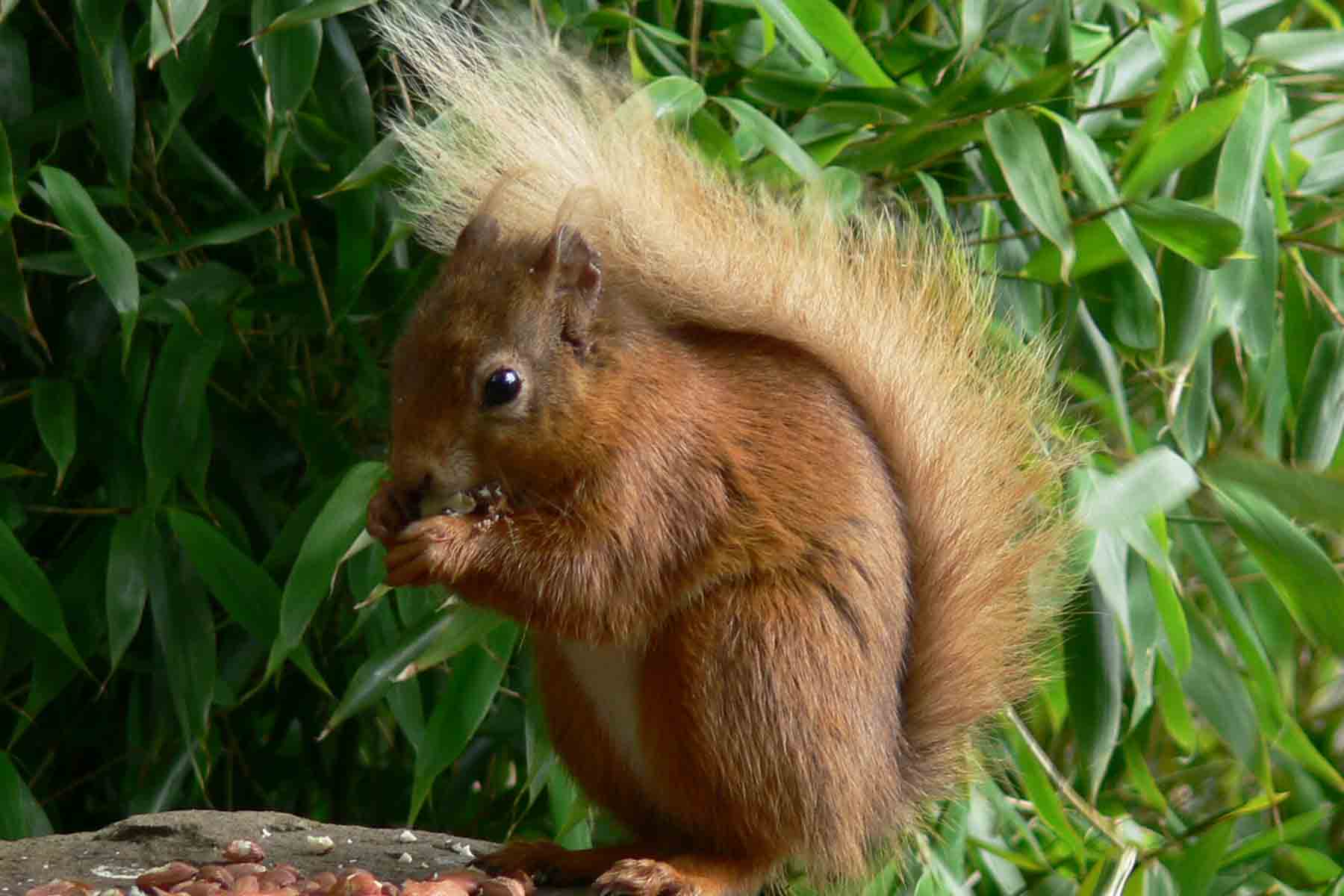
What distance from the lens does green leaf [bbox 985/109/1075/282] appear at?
1863 millimetres

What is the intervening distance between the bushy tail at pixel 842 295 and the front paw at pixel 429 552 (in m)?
0.33

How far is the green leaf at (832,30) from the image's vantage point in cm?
201

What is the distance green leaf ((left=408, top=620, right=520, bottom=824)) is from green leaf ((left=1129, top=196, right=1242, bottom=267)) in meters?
0.94

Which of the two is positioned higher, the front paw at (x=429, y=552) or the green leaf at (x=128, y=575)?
the front paw at (x=429, y=552)

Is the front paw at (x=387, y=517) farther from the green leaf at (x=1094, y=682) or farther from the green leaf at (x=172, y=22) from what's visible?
the green leaf at (x=1094, y=682)

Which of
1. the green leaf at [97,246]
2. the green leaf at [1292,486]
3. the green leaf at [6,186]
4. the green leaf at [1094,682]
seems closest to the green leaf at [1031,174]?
the green leaf at [1292,486]

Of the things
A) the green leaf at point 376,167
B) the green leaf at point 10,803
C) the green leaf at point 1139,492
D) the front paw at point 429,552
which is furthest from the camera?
the green leaf at point 10,803

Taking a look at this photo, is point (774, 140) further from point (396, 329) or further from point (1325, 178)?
point (1325, 178)

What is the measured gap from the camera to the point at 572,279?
1.49 m

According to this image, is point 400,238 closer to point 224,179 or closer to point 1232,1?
point 224,179

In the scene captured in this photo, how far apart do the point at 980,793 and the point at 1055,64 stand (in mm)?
970

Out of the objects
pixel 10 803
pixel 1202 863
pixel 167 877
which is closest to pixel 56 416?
pixel 10 803

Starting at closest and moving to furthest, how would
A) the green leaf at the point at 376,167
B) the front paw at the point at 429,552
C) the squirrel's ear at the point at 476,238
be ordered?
the front paw at the point at 429,552
the squirrel's ear at the point at 476,238
the green leaf at the point at 376,167

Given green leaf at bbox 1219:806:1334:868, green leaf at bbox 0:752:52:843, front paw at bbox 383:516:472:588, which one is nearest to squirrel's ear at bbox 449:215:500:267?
front paw at bbox 383:516:472:588
